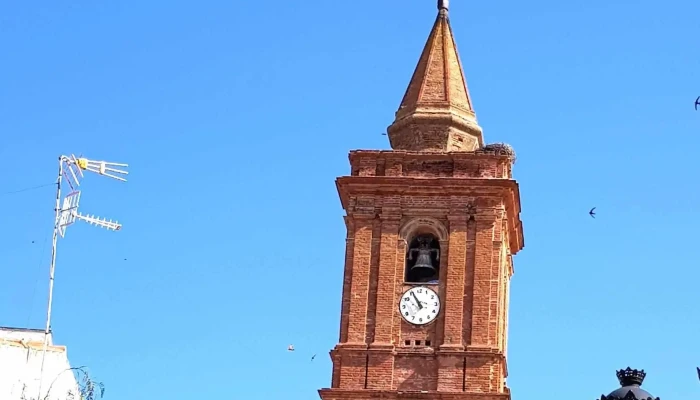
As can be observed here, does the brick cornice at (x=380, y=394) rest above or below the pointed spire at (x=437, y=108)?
below

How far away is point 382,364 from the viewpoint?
41062mm

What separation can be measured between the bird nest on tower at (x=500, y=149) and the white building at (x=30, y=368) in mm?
12013

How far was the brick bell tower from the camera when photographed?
4091cm

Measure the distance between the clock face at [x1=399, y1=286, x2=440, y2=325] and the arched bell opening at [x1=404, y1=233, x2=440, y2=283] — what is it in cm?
54

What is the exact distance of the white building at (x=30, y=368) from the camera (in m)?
40.9

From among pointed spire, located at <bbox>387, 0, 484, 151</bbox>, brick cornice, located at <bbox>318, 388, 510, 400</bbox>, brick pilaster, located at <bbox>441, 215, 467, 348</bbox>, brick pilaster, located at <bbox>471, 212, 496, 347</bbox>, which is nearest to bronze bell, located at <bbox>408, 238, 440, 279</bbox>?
brick pilaster, located at <bbox>441, 215, 467, 348</bbox>

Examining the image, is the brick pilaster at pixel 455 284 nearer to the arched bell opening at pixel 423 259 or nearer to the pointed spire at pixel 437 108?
the arched bell opening at pixel 423 259

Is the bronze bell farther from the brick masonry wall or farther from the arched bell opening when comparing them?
the brick masonry wall

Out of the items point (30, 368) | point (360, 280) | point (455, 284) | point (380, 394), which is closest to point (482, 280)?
point (455, 284)

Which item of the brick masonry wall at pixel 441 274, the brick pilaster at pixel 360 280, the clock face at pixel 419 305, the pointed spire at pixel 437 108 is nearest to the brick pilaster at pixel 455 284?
the brick masonry wall at pixel 441 274

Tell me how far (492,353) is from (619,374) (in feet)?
58.8

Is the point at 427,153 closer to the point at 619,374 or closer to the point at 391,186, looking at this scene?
the point at 391,186

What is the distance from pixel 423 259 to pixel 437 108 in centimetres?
480

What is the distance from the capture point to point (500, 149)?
43344 mm
